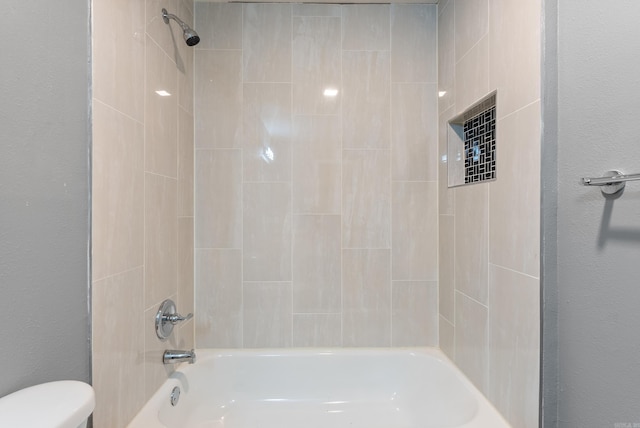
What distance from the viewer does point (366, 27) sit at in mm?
1867

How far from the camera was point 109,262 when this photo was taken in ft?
3.49

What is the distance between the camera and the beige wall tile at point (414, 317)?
6.22ft

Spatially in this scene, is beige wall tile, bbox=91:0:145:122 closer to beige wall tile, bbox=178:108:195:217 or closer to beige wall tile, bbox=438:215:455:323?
beige wall tile, bbox=178:108:195:217

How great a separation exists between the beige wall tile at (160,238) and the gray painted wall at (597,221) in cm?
144

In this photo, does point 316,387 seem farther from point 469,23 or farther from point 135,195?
point 469,23

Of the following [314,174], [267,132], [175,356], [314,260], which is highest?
[267,132]

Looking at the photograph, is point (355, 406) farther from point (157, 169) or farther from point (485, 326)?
point (157, 169)

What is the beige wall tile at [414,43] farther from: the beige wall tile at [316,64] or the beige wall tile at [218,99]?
the beige wall tile at [218,99]

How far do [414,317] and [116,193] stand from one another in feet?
5.28

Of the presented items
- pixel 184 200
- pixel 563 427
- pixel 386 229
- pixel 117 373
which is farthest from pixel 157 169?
pixel 563 427

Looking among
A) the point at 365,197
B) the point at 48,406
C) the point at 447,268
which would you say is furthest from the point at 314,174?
the point at 48,406

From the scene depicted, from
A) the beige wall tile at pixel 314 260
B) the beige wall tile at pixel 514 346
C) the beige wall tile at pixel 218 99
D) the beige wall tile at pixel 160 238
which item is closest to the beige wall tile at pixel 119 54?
the beige wall tile at pixel 160 238

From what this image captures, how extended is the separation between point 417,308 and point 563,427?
954mm

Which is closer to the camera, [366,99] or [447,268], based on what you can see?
[447,268]
